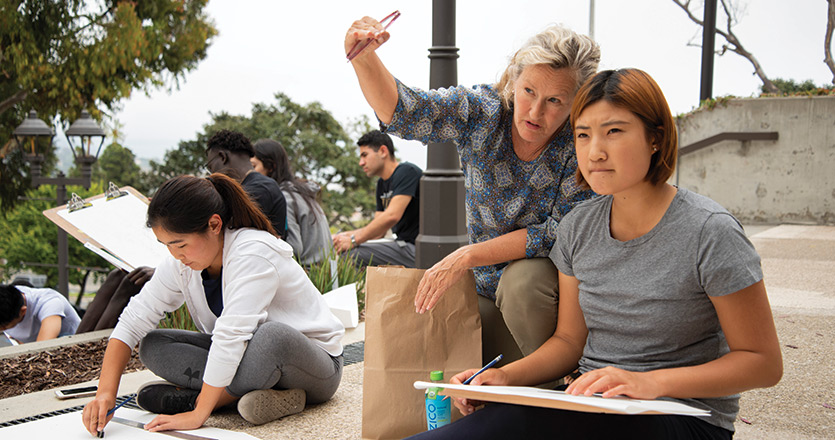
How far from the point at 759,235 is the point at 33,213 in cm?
1423

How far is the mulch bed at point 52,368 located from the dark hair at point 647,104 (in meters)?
2.94

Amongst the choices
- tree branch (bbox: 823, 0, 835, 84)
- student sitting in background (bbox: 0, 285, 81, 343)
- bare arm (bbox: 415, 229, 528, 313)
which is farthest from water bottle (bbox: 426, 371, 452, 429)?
tree branch (bbox: 823, 0, 835, 84)

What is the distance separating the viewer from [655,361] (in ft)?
5.46

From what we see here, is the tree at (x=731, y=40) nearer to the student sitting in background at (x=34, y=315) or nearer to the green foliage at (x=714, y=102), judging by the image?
the green foliage at (x=714, y=102)

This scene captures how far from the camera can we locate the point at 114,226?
4.02 meters

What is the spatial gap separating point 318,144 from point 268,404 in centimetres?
1614

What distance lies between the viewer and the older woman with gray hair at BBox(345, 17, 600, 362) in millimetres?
2021

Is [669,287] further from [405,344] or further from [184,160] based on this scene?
[184,160]

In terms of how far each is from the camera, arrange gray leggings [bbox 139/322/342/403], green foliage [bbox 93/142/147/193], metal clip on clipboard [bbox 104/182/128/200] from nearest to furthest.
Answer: gray leggings [bbox 139/322/342/403]
metal clip on clipboard [bbox 104/182/128/200]
green foliage [bbox 93/142/147/193]

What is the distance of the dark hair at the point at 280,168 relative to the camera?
5.01 meters

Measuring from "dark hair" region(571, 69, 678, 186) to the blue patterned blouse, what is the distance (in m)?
0.48

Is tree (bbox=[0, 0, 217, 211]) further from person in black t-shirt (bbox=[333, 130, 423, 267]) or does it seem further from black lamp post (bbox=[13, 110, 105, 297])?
person in black t-shirt (bbox=[333, 130, 423, 267])

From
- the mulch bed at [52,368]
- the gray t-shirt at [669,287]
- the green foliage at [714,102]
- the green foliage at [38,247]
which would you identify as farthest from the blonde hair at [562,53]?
the green foliage at [38,247]

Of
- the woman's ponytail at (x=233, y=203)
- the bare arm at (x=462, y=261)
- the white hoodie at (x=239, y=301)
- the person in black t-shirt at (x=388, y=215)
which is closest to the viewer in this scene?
the bare arm at (x=462, y=261)
